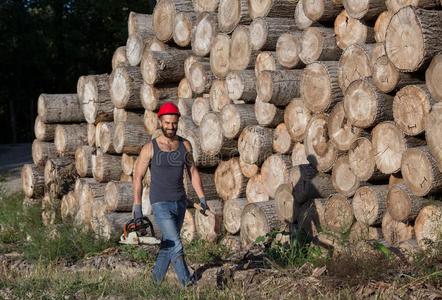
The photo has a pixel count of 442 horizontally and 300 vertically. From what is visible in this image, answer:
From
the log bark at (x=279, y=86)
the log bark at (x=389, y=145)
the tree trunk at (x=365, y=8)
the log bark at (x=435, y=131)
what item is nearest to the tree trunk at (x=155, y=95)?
the log bark at (x=279, y=86)

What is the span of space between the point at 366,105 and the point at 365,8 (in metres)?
1.00

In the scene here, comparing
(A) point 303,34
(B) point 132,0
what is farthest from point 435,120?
(B) point 132,0

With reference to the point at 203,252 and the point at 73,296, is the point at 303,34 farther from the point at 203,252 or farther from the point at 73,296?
the point at 73,296

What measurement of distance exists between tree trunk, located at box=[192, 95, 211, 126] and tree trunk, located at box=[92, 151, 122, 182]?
5.62 feet

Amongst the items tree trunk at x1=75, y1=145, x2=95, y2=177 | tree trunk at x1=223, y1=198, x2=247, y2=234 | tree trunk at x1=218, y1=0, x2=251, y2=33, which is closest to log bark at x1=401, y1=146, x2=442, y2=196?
tree trunk at x1=223, y1=198, x2=247, y2=234

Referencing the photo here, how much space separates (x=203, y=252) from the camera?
31.3 ft

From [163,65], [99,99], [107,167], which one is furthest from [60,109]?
Result: [163,65]

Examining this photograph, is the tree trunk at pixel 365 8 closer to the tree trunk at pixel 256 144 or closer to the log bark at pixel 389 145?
the log bark at pixel 389 145

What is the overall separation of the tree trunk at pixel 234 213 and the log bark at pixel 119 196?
1834 millimetres

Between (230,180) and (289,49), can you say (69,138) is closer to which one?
(230,180)

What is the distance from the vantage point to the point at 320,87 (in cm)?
874

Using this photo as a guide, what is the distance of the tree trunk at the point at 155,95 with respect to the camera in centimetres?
1120

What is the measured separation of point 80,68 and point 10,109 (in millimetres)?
2601

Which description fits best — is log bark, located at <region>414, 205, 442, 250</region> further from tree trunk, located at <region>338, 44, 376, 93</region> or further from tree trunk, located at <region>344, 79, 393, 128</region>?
tree trunk, located at <region>338, 44, 376, 93</region>
